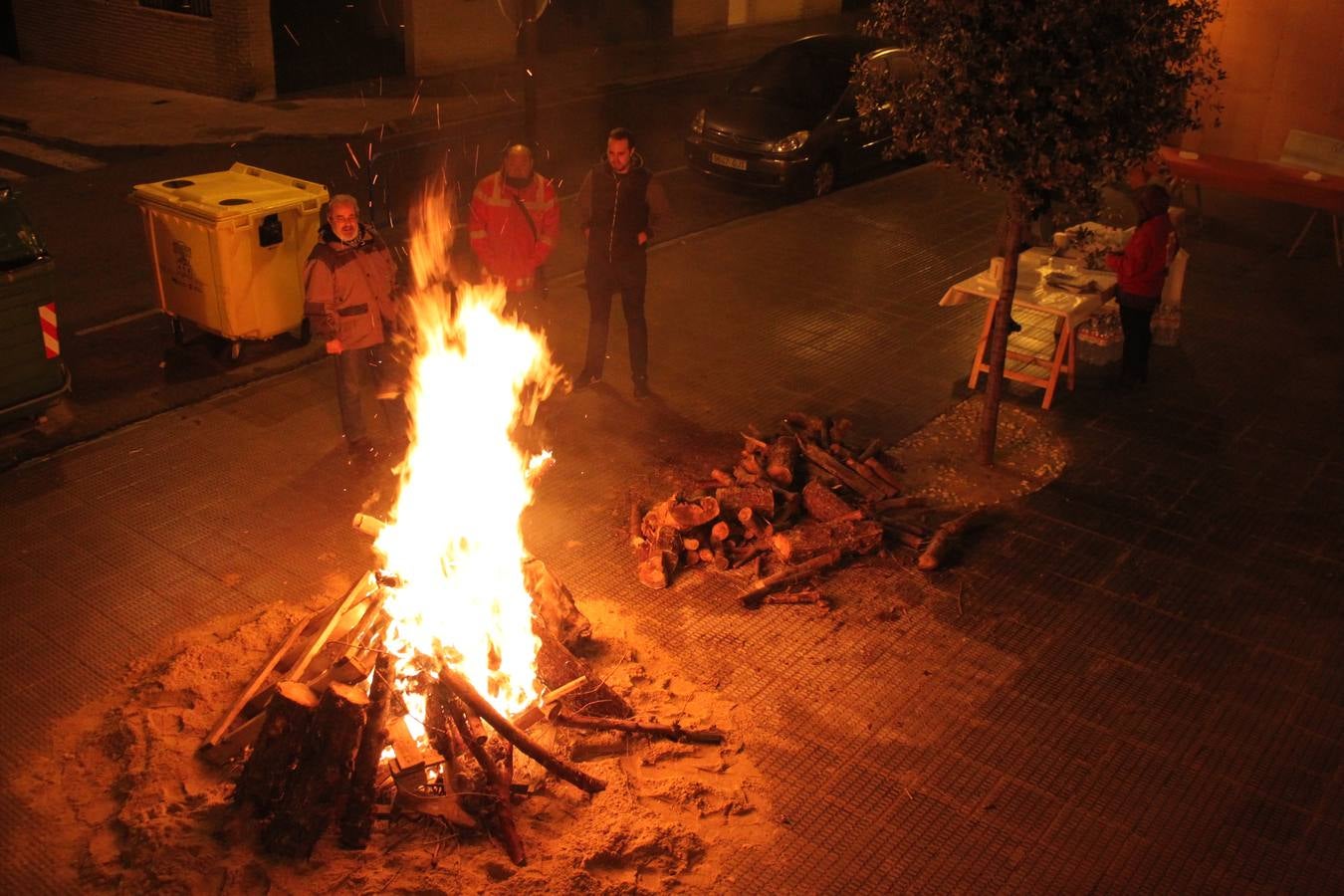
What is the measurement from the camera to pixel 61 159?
15750mm

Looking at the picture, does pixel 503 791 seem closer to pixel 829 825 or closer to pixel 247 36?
pixel 829 825

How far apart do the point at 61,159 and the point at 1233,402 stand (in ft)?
46.0

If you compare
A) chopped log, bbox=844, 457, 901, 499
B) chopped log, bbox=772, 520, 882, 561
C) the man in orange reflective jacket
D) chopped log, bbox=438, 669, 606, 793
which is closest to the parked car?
the man in orange reflective jacket

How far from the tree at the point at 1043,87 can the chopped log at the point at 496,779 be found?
455 centimetres

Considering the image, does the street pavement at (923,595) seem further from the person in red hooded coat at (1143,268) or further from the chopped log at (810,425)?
the person in red hooded coat at (1143,268)

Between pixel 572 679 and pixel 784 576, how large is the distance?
5.57ft

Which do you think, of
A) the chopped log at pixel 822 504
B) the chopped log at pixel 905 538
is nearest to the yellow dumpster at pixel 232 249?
the chopped log at pixel 822 504

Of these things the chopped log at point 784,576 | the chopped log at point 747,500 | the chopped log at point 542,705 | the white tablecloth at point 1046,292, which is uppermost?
the white tablecloth at point 1046,292

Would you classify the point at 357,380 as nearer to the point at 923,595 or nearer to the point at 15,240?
the point at 15,240

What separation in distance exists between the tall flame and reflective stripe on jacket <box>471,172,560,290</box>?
0.90 feet

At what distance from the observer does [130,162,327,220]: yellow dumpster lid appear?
9594 mm

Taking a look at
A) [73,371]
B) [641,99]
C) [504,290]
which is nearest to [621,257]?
[504,290]

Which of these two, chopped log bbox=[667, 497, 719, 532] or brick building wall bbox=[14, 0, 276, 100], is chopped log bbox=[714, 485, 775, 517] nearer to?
chopped log bbox=[667, 497, 719, 532]

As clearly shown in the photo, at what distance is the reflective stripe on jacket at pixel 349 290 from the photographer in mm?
8055
